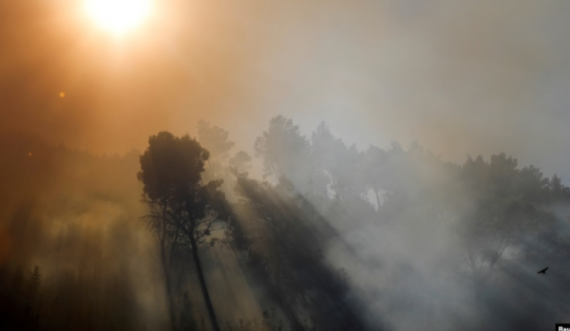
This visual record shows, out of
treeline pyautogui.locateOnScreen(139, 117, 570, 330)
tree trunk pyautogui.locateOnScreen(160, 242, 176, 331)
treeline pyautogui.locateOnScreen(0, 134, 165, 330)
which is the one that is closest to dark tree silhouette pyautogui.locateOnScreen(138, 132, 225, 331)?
treeline pyautogui.locateOnScreen(139, 117, 570, 330)

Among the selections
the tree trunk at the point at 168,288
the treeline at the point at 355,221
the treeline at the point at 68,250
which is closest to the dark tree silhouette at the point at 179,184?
the treeline at the point at 355,221

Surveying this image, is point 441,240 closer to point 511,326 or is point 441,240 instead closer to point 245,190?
point 511,326

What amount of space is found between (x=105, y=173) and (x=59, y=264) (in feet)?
88.6

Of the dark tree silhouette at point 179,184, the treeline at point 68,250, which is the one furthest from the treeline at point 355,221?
the treeline at point 68,250

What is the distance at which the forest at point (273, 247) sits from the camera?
3197cm

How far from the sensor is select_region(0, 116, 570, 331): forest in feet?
105

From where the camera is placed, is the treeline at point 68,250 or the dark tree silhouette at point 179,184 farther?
the dark tree silhouette at point 179,184

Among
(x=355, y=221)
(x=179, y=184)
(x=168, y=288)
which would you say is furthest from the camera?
(x=355, y=221)

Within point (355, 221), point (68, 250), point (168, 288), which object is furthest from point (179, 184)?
point (355, 221)

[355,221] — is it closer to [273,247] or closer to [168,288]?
[273,247]

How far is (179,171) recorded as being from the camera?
108 ft

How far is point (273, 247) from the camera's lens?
118ft

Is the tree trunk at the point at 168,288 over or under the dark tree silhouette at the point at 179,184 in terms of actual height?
under

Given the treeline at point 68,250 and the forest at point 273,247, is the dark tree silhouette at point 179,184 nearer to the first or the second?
the forest at point 273,247
